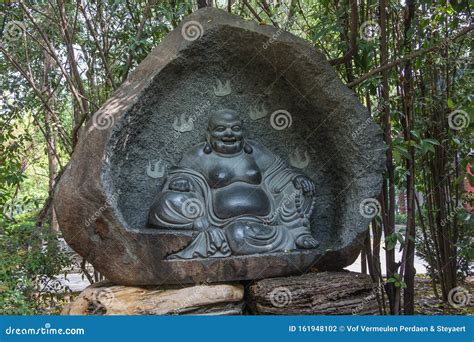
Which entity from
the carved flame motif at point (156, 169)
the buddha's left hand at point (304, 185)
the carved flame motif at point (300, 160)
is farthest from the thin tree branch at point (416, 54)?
the carved flame motif at point (156, 169)

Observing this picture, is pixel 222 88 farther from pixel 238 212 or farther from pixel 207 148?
pixel 238 212

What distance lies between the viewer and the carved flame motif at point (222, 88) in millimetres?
4070

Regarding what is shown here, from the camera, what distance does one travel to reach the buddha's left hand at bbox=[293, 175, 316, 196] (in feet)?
13.1

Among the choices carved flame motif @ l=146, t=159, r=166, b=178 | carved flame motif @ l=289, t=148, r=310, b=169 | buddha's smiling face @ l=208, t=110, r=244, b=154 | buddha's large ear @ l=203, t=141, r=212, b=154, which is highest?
buddha's smiling face @ l=208, t=110, r=244, b=154

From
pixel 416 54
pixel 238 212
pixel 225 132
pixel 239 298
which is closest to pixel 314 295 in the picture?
pixel 239 298

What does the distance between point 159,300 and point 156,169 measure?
1.04m

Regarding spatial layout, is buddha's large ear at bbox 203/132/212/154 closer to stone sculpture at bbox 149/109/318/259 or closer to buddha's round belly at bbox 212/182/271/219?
stone sculpture at bbox 149/109/318/259

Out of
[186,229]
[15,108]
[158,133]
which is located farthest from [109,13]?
[186,229]

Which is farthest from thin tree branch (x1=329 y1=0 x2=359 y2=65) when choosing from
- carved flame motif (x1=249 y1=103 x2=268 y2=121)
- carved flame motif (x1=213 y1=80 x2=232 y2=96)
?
carved flame motif (x1=213 y1=80 x2=232 y2=96)

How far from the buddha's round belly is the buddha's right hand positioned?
0.21 metres

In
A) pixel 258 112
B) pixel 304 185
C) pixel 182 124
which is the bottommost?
pixel 304 185

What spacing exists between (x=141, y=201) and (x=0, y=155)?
9.60 ft

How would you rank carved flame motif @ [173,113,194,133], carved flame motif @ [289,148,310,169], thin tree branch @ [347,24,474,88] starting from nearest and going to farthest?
thin tree branch @ [347,24,474,88], carved flame motif @ [173,113,194,133], carved flame motif @ [289,148,310,169]

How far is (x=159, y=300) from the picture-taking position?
3363 millimetres
